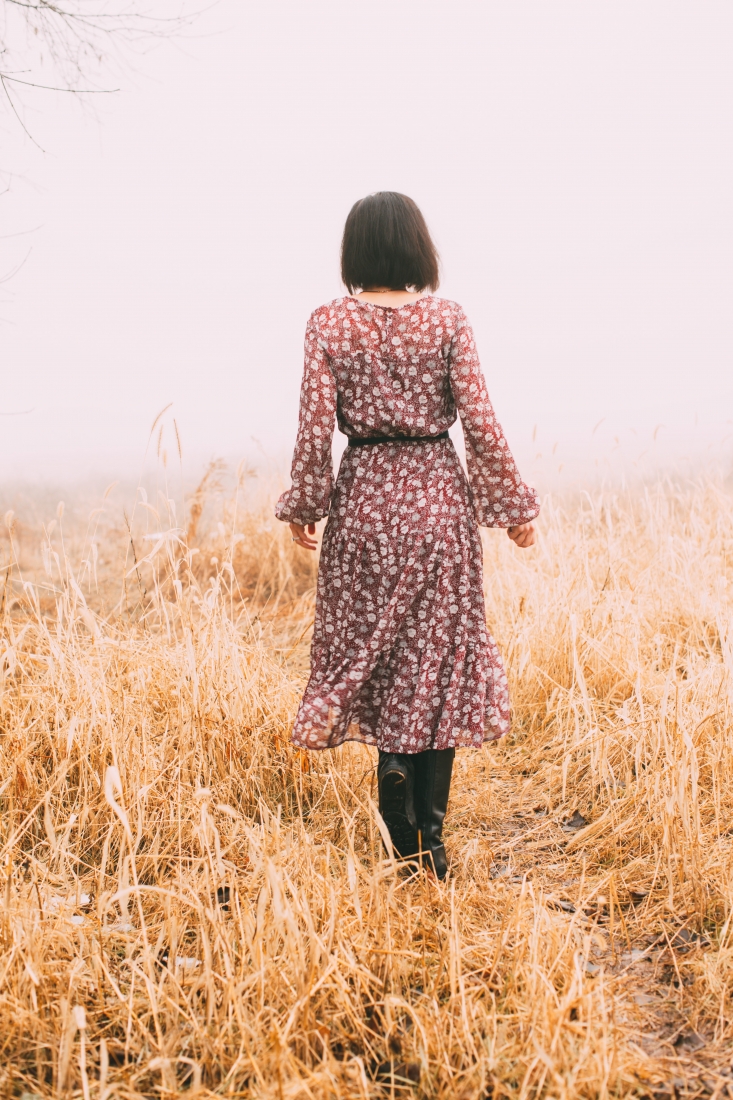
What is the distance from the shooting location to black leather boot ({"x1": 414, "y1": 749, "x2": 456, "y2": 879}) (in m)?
2.07

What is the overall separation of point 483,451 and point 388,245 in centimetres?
52

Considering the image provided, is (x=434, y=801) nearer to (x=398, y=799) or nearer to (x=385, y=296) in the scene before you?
(x=398, y=799)

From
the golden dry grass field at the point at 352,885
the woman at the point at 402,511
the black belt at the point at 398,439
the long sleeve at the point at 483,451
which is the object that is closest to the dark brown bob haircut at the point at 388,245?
the woman at the point at 402,511

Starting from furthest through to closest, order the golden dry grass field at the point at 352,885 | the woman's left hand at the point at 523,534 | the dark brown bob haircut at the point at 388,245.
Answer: the woman's left hand at the point at 523,534, the dark brown bob haircut at the point at 388,245, the golden dry grass field at the point at 352,885

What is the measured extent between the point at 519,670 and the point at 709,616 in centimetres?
89

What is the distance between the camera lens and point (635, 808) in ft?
→ 7.13

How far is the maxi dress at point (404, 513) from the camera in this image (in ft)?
6.51

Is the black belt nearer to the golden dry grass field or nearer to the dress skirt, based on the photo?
the dress skirt

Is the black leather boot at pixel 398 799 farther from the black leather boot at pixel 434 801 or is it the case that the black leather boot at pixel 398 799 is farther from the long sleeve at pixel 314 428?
the long sleeve at pixel 314 428

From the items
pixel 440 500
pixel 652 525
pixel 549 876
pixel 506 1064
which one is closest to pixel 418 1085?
pixel 506 1064

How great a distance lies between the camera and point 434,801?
2.09 metres

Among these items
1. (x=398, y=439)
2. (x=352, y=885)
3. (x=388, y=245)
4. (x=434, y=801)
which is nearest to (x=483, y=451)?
(x=398, y=439)

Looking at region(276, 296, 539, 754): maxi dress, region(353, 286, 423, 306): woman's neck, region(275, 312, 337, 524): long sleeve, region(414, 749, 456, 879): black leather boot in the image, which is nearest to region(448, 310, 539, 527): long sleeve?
region(276, 296, 539, 754): maxi dress

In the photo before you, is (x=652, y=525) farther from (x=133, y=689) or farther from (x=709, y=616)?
(x=133, y=689)
